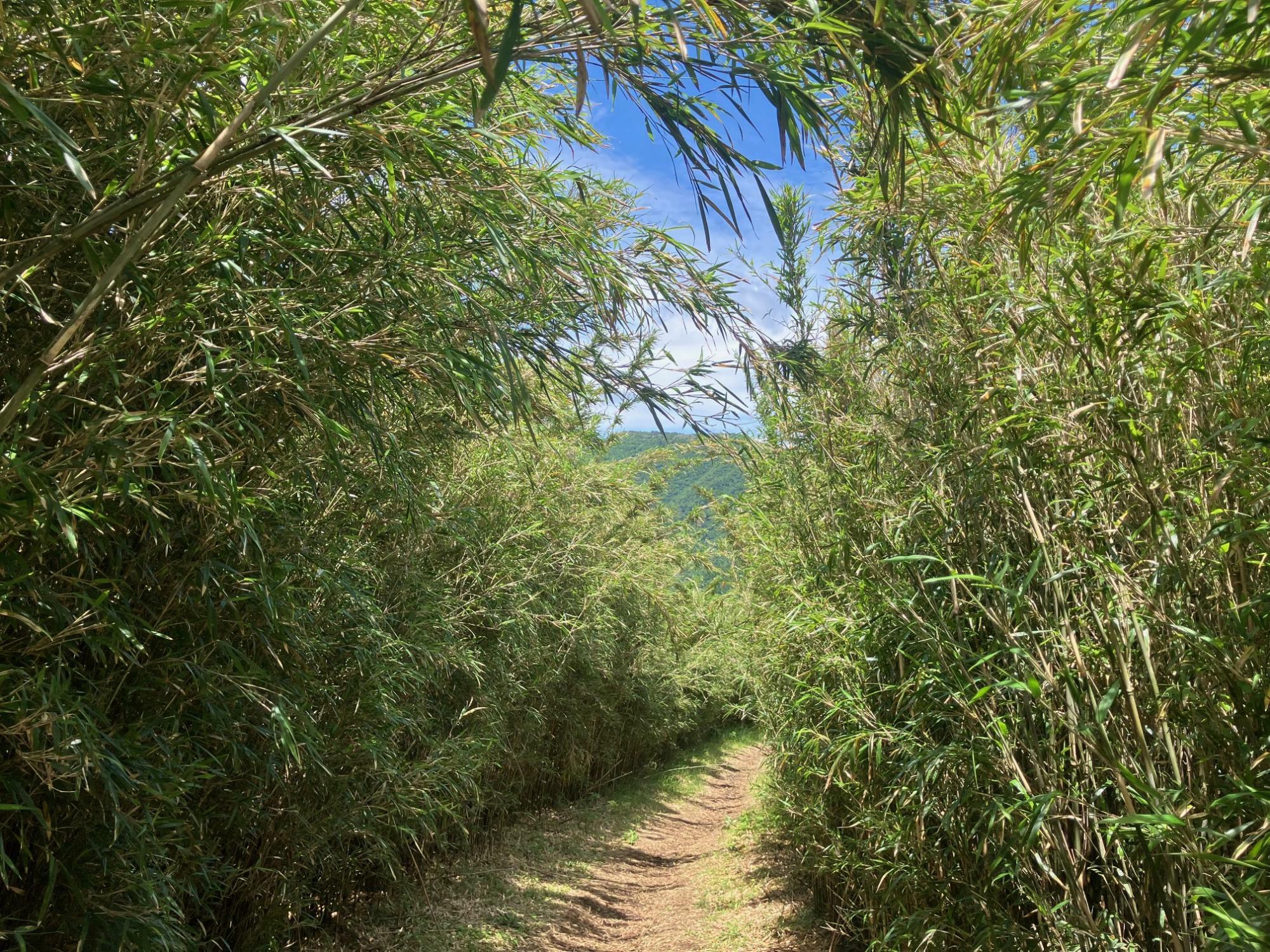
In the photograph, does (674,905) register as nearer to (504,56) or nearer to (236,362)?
(236,362)

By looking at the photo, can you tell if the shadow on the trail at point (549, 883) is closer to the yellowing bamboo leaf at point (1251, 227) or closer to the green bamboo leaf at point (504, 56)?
the green bamboo leaf at point (504, 56)

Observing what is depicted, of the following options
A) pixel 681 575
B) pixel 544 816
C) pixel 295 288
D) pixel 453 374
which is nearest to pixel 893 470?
pixel 453 374

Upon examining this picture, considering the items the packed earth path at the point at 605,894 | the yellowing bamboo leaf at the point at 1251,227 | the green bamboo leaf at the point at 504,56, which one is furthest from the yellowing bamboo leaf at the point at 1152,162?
the packed earth path at the point at 605,894

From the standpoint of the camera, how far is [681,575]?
1424 centimetres

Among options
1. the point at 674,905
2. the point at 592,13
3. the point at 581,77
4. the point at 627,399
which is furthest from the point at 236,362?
the point at 674,905

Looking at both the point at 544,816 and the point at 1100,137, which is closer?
the point at 1100,137

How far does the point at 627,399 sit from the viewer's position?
94.3 inches

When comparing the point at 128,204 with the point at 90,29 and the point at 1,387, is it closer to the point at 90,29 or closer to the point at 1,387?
the point at 90,29

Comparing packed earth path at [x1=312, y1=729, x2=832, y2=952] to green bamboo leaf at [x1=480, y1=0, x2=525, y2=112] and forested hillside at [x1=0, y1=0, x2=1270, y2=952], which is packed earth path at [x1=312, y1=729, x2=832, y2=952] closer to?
forested hillside at [x1=0, y1=0, x2=1270, y2=952]

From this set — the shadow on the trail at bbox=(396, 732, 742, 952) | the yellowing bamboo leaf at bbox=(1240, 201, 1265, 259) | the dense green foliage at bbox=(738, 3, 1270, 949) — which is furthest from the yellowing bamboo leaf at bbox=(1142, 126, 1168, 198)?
the shadow on the trail at bbox=(396, 732, 742, 952)

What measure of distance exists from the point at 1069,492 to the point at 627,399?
1.28 meters

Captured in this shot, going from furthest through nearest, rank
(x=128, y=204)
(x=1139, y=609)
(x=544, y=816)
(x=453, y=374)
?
(x=544, y=816)
(x=453, y=374)
(x=1139, y=609)
(x=128, y=204)

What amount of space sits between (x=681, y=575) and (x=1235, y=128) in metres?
13.0

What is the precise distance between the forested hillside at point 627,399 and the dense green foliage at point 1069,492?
0.02 m
